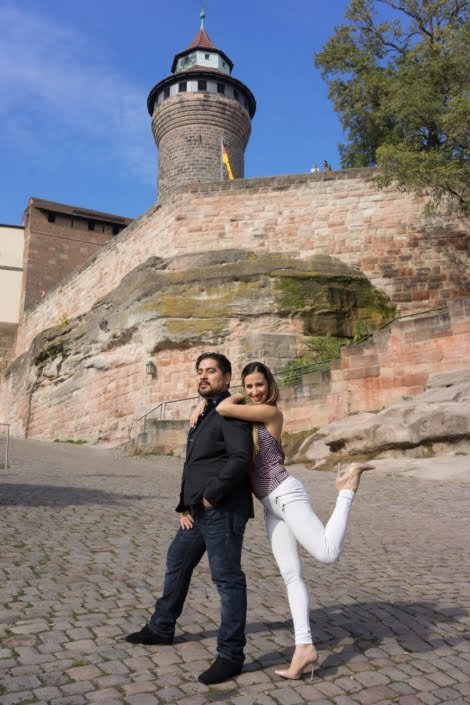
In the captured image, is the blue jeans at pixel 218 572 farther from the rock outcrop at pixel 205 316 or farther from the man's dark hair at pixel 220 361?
the rock outcrop at pixel 205 316

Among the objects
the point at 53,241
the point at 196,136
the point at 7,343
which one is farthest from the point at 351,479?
the point at 53,241

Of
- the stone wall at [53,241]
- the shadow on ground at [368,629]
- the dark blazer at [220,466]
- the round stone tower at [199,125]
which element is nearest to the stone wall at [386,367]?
the shadow on ground at [368,629]

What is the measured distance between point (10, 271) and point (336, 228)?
2146cm

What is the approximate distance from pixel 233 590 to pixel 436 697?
99 centimetres

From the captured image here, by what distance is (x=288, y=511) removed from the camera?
3264 mm

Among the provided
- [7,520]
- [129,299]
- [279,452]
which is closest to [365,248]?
[129,299]

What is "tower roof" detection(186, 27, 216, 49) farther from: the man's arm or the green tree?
the man's arm

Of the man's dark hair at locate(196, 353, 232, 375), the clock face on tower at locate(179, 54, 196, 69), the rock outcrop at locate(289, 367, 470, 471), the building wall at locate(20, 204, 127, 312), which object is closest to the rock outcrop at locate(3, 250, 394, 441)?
the rock outcrop at locate(289, 367, 470, 471)

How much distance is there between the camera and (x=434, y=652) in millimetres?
3502

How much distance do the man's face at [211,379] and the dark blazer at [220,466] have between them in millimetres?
118

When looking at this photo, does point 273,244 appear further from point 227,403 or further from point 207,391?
point 227,403

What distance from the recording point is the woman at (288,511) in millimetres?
3211

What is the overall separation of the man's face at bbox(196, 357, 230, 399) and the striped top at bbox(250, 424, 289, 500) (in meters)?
0.33

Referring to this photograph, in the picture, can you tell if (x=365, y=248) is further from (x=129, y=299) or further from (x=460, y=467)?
(x=460, y=467)
